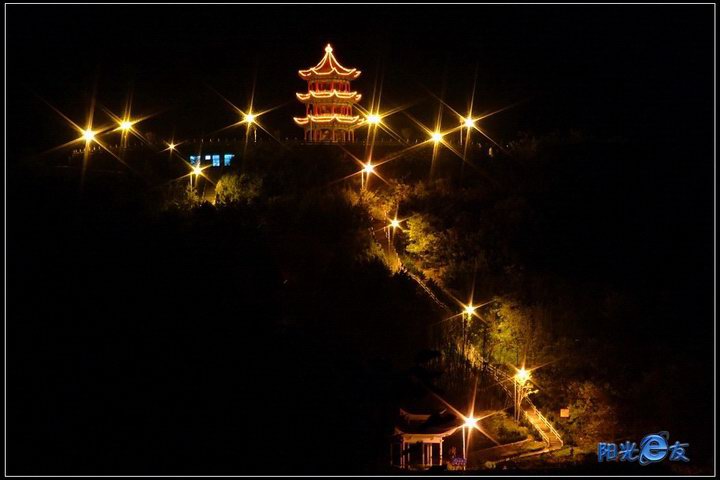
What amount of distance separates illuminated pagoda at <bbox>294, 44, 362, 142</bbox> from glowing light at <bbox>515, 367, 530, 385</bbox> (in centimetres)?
2042

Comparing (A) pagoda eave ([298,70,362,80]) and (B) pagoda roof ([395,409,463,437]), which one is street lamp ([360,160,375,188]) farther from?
(B) pagoda roof ([395,409,463,437])

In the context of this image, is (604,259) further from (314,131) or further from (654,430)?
(314,131)

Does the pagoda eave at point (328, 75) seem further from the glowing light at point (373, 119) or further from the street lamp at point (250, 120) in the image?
the street lamp at point (250, 120)

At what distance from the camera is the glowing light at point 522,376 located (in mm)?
21125

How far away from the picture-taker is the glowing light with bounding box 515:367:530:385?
21.1 meters

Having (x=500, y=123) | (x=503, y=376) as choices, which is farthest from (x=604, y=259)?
(x=500, y=123)

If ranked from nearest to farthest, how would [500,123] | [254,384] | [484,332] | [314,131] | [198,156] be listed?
[254,384]
[484,332]
[198,156]
[314,131]
[500,123]

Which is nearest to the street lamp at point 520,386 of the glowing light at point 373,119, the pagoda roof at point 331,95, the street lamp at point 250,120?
the pagoda roof at point 331,95

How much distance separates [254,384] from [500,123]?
42.0 meters

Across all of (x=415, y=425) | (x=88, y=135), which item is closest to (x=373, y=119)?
(x=88, y=135)

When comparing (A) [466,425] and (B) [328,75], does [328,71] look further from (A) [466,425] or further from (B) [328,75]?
(A) [466,425]

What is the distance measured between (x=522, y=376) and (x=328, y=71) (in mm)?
22708

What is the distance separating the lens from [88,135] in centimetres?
3606

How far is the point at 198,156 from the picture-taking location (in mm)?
35062
